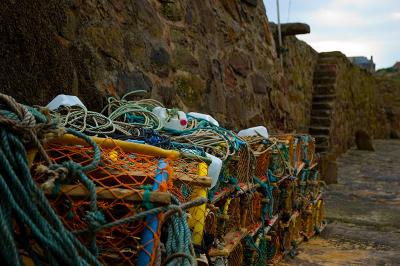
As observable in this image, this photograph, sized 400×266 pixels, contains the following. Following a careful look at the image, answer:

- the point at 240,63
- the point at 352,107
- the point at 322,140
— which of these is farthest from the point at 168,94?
the point at 352,107

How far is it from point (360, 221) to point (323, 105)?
221 inches

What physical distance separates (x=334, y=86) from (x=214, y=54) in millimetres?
6935

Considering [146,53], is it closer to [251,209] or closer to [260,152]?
[260,152]

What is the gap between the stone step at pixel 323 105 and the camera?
10836mm

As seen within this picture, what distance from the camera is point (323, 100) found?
11.0 metres

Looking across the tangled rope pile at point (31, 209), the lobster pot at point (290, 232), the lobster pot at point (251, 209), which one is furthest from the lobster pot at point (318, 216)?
the tangled rope pile at point (31, 209)

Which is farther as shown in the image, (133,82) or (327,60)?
(327,60)

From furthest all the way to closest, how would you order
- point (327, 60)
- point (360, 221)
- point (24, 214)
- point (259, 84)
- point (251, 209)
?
point (327, 60)
point (259, 84)
point (360, 221)
point (251, 209)
point (24, 214)

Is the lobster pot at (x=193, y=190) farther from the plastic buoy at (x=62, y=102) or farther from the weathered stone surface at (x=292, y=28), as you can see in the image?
the weathered stone surface at (x=292, y=28)

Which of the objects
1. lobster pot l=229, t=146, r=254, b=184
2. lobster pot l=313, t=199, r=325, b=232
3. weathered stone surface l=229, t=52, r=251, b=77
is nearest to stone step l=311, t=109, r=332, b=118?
weathered stone surface l=229, t=52, r=251, b=77

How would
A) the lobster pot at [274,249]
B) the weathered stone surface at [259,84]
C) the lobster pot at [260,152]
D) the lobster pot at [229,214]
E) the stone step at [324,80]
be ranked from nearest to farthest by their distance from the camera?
1. the lobster pot at [229,214]
2. the lobster pot at [260,152]
3. the lobster pot at [274,249]
4. the weathered stone surface at [259,84]
5. the stone step at [324,80]

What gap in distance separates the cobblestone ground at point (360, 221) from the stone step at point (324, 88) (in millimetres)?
1703

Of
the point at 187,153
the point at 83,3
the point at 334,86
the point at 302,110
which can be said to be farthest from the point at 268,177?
the point at 334,86

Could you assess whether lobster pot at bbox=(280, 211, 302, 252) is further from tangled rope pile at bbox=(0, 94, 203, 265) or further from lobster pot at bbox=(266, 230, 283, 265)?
tangled rope pile at bbox=(0, 94, 203, 265)
